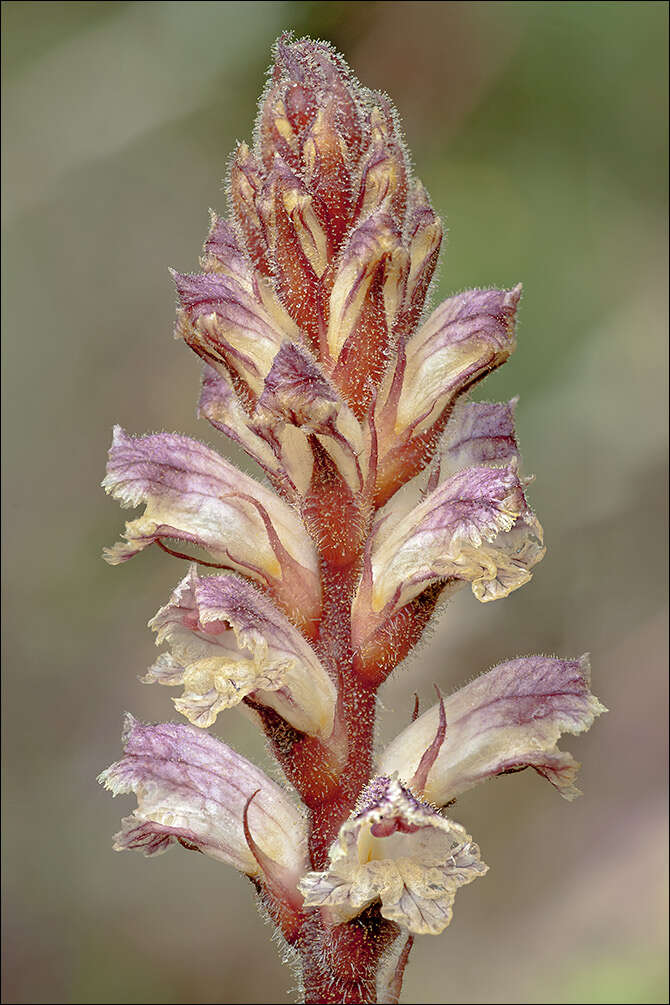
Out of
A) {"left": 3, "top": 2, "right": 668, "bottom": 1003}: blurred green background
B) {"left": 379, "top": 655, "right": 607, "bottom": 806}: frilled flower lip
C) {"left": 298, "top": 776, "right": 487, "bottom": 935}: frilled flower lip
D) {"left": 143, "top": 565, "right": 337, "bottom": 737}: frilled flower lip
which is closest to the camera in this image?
{"left": 298, "top": 776, "right": 487, "bottom": 935}: frilled flower lip

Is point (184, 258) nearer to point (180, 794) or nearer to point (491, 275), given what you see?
point (491, 275)

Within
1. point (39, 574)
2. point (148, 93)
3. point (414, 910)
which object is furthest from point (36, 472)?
point (414, 910)

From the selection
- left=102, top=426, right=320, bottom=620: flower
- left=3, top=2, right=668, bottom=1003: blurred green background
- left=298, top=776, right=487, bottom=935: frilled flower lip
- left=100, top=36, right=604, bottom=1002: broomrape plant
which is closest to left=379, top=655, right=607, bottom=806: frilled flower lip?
left=100, top=36, right=604, bottom=1002: broomrape plant

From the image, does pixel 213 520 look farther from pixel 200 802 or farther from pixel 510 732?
pixel 510 732

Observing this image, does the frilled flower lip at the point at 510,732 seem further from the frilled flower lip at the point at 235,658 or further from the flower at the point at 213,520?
the flower at the point at 213,520

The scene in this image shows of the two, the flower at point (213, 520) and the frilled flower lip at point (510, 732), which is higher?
the flower at point (213, 520)

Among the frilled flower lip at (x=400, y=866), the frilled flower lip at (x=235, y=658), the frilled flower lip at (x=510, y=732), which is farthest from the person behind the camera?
the frilled flower lip at (x=510, y=732)

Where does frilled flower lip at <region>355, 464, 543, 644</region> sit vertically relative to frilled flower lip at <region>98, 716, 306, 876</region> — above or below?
above

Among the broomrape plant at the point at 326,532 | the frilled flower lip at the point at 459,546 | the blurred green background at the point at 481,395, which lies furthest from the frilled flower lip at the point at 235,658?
the blurred green background at the point at 481,395

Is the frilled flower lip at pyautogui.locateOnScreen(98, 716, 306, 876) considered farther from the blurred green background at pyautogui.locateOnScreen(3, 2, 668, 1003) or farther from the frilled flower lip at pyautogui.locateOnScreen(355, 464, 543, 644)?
the blurred green background at pyautogui.locateOnScreen(3, 2, 668, 1003)
